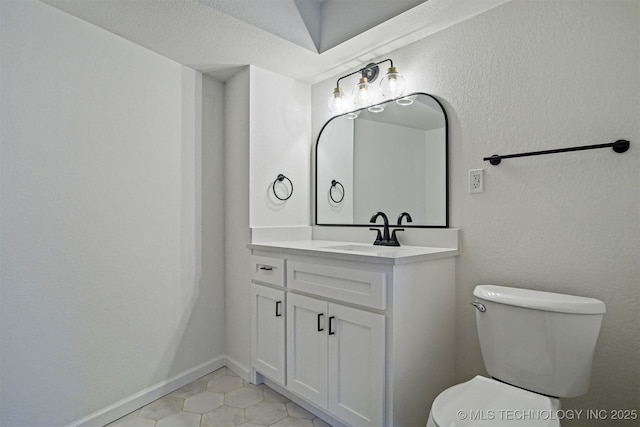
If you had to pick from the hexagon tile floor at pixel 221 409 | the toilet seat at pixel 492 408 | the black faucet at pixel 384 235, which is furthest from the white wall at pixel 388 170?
the hexagon tile floor at pixel 221 409

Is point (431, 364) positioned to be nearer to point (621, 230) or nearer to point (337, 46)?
point (621, 230)

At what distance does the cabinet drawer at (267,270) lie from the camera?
1972mm

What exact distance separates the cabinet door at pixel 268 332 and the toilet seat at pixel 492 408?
983 millimetres

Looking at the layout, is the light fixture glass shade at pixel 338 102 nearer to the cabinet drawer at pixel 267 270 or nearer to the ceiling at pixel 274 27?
the ceiling at pixel 274 27

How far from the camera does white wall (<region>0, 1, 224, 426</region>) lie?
153 cm

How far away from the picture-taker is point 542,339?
1.27 metres

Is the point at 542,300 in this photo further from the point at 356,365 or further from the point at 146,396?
the point at 146,396

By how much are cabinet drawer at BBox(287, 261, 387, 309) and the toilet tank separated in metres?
0.43

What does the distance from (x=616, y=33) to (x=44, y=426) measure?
290 centimetres

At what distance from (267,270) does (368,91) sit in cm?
122

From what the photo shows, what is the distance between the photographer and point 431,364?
5.30 feet

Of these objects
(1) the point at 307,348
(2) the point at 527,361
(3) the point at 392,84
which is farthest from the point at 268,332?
(3) the point at 392,84

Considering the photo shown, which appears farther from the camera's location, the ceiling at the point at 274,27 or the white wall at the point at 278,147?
the white wall at the point at 278,147

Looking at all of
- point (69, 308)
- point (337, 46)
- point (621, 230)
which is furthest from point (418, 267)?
point (69, 308)
